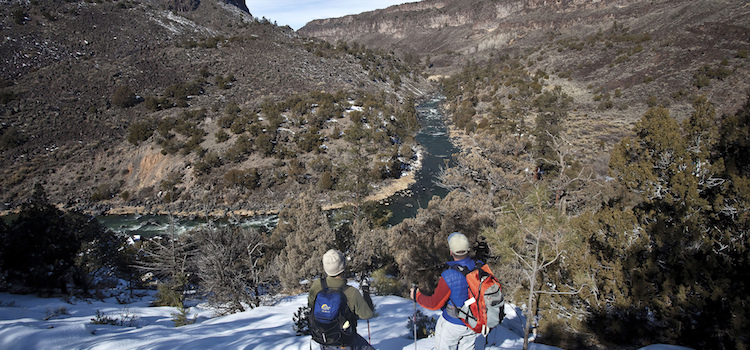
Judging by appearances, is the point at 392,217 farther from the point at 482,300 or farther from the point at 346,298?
the point at 482,300

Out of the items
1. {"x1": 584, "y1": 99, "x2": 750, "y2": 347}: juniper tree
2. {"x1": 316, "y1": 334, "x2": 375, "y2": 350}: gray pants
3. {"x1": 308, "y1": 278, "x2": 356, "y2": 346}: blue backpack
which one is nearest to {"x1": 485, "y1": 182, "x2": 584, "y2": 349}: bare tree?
{"x1": 584, "y1": 99, "x2": 750, "y2": 347}: juniper tree

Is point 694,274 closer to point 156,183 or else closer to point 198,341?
point 198,341

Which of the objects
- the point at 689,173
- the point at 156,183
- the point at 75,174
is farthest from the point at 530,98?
the point at 75,174

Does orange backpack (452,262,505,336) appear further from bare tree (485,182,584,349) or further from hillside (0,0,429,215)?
hillside (0,0,429,215)

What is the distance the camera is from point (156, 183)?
83.7 ft

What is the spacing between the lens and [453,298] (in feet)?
10.7

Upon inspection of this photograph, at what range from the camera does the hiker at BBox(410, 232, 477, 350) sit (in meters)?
3.21

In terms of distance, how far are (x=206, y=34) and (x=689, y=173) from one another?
62922 millimetres

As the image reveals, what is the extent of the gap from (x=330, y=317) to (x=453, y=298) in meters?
1.27

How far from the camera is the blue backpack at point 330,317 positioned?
10.7 ft

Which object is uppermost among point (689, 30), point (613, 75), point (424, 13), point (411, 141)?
point (424, 13)

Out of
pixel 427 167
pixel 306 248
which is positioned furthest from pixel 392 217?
pixel 306 248

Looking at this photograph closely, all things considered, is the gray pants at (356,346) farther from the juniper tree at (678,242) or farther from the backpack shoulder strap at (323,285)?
the juniper tree at (678,242)

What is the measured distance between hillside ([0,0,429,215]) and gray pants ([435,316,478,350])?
69.8 ft
